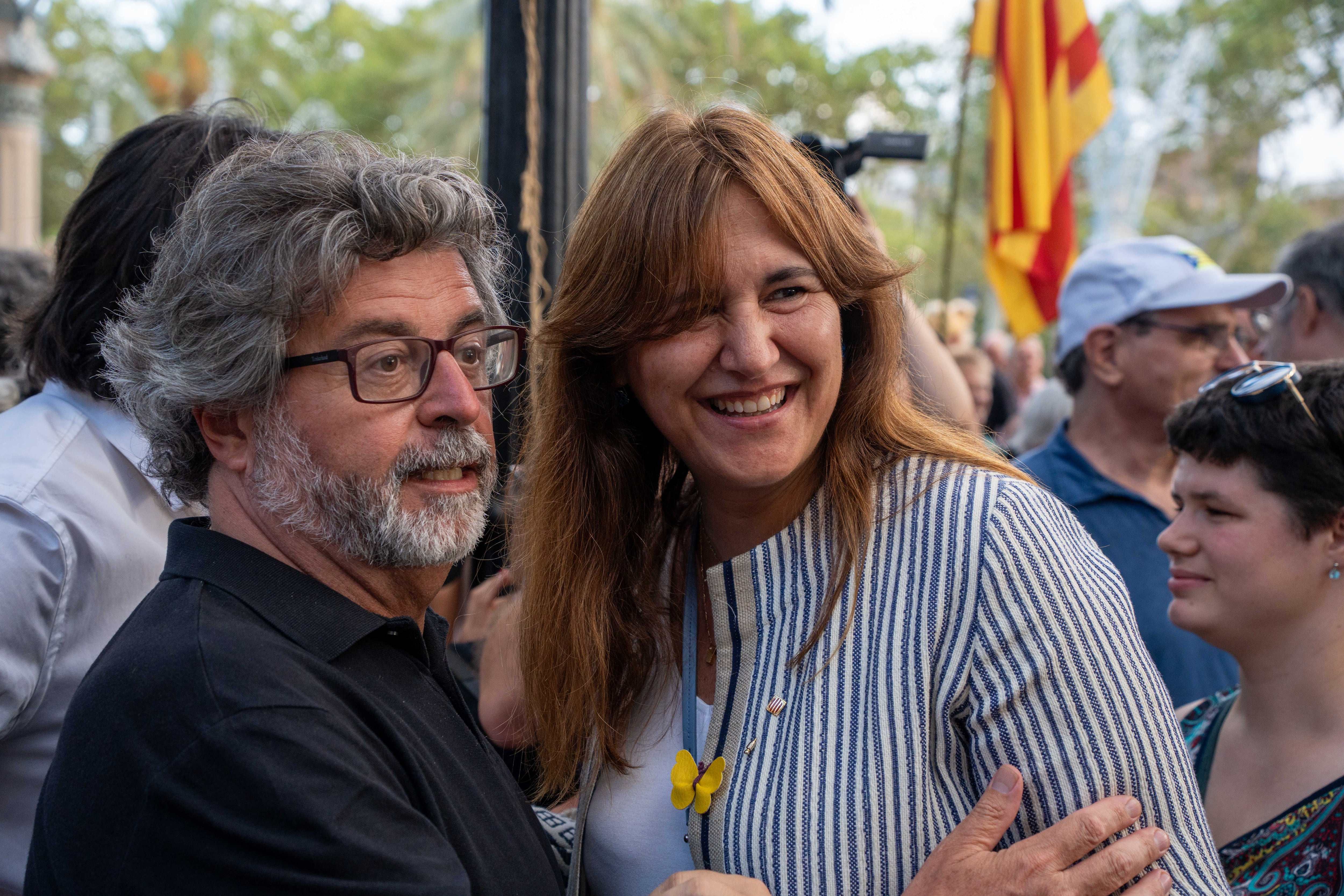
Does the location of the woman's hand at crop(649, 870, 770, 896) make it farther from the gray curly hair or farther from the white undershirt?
the gray curly hair

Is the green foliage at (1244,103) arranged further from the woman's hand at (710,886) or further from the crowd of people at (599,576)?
the woman's hand at (710,886)

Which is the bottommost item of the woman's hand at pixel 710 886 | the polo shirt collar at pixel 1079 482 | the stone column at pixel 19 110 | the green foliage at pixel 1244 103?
the woman's hand at pixel 710 886

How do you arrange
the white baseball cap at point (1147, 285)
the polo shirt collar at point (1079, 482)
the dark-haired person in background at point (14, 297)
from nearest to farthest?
the dark-haired person in background at point (14, 297) < the polo shirt collar at point (1079, 482) < the white baseball cap at point (1147, 285)

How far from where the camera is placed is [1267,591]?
2.33 m

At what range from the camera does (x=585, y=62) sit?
2.80 m

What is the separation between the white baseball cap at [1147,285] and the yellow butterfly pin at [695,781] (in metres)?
2.46

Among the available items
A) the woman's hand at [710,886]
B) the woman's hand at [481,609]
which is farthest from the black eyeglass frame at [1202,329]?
the woman's hand at [710,886]

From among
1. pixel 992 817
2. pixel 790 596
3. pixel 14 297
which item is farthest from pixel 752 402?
pixel 14 297

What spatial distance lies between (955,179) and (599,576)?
14.5ft

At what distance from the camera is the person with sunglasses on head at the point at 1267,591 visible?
218cm

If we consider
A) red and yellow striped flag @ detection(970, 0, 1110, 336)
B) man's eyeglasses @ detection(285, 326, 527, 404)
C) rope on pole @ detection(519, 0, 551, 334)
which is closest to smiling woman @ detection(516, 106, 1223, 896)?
man's eyeglasses @ detection(285, 326, 527, 404)

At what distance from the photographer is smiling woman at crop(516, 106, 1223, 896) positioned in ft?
5.27

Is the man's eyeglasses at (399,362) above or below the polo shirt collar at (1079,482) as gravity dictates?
above

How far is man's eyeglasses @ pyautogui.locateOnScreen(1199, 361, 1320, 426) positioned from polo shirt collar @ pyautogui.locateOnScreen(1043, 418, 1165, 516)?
2.90 ft
